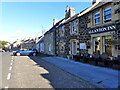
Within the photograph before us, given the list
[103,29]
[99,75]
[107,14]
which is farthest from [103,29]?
[99,75]

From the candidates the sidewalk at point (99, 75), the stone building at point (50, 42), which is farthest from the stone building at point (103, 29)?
the stone building at point (50, 42)

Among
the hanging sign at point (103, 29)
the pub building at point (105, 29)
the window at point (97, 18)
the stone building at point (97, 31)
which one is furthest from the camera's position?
the window at point (97, 18)

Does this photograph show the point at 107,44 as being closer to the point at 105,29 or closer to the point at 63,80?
the point at 105,29

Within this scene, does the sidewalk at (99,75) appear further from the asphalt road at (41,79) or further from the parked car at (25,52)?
the parked car at (25,52)

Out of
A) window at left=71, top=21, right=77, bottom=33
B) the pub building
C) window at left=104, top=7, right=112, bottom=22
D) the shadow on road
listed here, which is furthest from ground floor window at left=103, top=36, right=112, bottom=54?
window at left=71, top=21, right=77, bottom=33

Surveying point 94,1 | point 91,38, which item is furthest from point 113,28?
point 94,1

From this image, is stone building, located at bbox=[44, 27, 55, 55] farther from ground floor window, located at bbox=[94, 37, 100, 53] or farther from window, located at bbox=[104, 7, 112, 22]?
window, located at bbox=[104, 7, 112, 22]

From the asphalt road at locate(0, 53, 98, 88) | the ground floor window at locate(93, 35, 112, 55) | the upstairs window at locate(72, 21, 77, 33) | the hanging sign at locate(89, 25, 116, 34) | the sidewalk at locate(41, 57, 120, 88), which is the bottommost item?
the asphalt road at locate(0, 53, 98, 88)

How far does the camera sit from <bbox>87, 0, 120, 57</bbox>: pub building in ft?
28.2

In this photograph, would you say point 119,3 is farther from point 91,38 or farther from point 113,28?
point 91,38

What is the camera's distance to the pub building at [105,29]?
8594 millimetres

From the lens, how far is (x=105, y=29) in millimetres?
9508

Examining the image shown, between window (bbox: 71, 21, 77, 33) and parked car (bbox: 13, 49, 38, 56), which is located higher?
window (bbox: 71, 21, 77, 33)

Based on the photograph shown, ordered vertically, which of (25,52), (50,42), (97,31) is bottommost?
(25,52)
